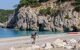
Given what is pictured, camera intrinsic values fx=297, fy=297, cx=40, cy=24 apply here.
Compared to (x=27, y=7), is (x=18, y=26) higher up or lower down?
lower down

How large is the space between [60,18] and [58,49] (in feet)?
223

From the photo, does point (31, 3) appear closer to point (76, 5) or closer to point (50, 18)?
point (50, 18)

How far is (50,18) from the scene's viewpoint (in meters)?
106

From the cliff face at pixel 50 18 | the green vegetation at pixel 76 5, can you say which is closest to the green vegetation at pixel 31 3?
the cliff face at pixel 50 18

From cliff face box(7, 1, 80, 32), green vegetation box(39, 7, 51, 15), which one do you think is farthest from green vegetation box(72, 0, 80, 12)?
green vegetation box(39, 7, 51, 15)

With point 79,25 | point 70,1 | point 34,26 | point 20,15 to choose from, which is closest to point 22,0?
point 20,15

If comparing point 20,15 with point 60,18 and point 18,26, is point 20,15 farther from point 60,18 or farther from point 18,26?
point 60,18

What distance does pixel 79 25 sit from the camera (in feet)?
312

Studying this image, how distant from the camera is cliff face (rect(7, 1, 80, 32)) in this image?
322 ft

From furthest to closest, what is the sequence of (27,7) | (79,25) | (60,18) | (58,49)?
(27,7) → (60,18) → (79,25) → (58,49)

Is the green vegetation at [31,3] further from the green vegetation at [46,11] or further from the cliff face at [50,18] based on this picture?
the green vegetation at [46,11]

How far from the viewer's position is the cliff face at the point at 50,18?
3866 inches

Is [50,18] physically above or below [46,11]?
below

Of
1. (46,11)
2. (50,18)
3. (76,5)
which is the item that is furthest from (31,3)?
(76,5)
